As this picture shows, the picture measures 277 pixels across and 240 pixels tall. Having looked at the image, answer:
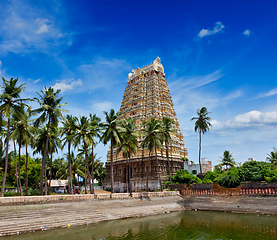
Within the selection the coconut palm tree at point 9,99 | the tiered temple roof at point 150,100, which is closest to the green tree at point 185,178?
the tiered temple roof at point 150,100

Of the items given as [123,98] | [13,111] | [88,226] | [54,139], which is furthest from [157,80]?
[88,226]

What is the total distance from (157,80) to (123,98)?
13828mm

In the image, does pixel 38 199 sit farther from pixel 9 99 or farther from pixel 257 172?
pixel 257 172

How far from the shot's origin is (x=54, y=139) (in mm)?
38969

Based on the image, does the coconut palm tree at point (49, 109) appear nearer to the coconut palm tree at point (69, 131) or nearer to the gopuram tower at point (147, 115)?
the coconut palm tree at point (69, 131)

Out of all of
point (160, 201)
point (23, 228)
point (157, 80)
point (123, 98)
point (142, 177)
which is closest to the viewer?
point (23, 228)

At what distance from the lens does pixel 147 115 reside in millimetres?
63125

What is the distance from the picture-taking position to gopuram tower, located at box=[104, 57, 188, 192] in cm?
5694

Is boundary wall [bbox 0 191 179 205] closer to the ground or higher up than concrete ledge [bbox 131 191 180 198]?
higher up

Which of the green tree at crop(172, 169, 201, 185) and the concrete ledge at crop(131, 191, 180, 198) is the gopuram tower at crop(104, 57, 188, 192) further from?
the concrete ledge at crop(131, 191, 180, 198)

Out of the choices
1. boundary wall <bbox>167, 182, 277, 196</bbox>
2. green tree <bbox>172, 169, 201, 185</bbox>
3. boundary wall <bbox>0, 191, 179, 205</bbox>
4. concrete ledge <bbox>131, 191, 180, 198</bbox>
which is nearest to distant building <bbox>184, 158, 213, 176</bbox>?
green tree <bbox>172, 169, 201, 185</bbox>

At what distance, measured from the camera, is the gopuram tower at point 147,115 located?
5694 centimetres

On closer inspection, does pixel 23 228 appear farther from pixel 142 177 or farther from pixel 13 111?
pixel 142 177

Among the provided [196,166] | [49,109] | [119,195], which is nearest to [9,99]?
[49,109]
